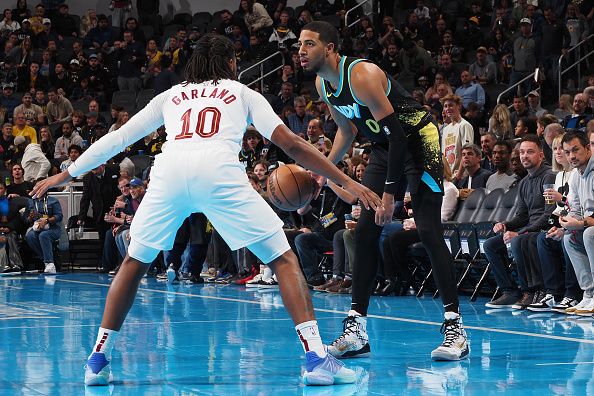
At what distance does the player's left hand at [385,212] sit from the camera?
5238mm

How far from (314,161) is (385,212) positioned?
0.86m

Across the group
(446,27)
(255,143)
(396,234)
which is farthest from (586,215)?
(446,27)

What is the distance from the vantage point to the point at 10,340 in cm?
657

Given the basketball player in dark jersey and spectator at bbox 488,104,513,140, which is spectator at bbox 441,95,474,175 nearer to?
spectator at bbox 488,104,513,140

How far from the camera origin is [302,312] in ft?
15.2

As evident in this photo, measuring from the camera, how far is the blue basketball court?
15.2 ft

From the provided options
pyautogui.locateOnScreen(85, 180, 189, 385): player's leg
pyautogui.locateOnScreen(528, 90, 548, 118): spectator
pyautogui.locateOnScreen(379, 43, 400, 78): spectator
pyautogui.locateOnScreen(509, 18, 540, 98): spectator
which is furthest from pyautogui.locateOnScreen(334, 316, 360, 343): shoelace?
pyautogui.locateOnScreen(379, 43, 400, 78): spectator

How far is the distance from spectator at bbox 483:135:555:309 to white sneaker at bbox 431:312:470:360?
3220 millimetres

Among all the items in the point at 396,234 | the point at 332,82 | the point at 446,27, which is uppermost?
the point at 446,27

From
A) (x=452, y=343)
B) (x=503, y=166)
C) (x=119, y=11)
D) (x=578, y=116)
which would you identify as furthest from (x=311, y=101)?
(x=452, y=343)

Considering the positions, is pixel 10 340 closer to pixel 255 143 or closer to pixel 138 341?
pixel 138 341

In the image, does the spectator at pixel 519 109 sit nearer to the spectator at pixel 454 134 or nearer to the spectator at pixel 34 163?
the spectator at pixel 454 134

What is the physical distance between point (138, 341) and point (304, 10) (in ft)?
50.7

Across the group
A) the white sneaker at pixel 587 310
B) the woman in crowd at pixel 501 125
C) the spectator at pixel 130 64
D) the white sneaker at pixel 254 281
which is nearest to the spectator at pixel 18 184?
the spectator at pixel 130 64
